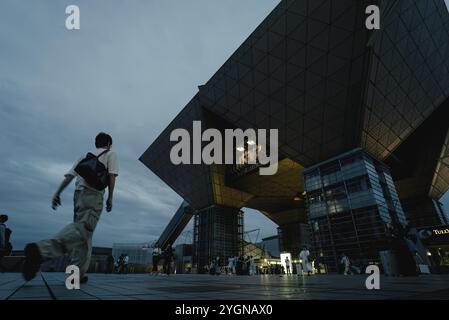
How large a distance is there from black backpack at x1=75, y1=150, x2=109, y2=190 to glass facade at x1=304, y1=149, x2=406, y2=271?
764 inches

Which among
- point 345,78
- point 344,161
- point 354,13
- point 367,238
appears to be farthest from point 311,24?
point 367,238

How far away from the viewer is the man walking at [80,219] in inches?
122

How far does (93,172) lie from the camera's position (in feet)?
12.1

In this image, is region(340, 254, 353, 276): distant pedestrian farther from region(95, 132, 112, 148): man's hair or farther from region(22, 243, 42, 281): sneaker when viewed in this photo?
region(22, 243, 42, 281): sneaker

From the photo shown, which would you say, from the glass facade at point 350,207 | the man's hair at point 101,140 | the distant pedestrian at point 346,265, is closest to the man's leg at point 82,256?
the man's hair at point 101,140

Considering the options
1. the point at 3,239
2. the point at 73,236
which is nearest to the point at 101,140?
the point at 73,236

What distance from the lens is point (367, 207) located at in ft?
65.0

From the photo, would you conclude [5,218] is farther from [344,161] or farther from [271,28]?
[344,161]

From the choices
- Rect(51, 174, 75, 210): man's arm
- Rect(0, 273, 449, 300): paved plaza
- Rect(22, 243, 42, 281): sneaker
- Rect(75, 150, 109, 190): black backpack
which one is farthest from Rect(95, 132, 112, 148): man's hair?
Rect(0, 273, 449, 300): paved plaza

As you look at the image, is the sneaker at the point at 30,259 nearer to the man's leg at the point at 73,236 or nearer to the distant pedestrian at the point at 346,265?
the man's leg at the point at 73,236

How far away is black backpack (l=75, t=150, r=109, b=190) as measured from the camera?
3.66 meters

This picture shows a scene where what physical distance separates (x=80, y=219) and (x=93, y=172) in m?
0.70
